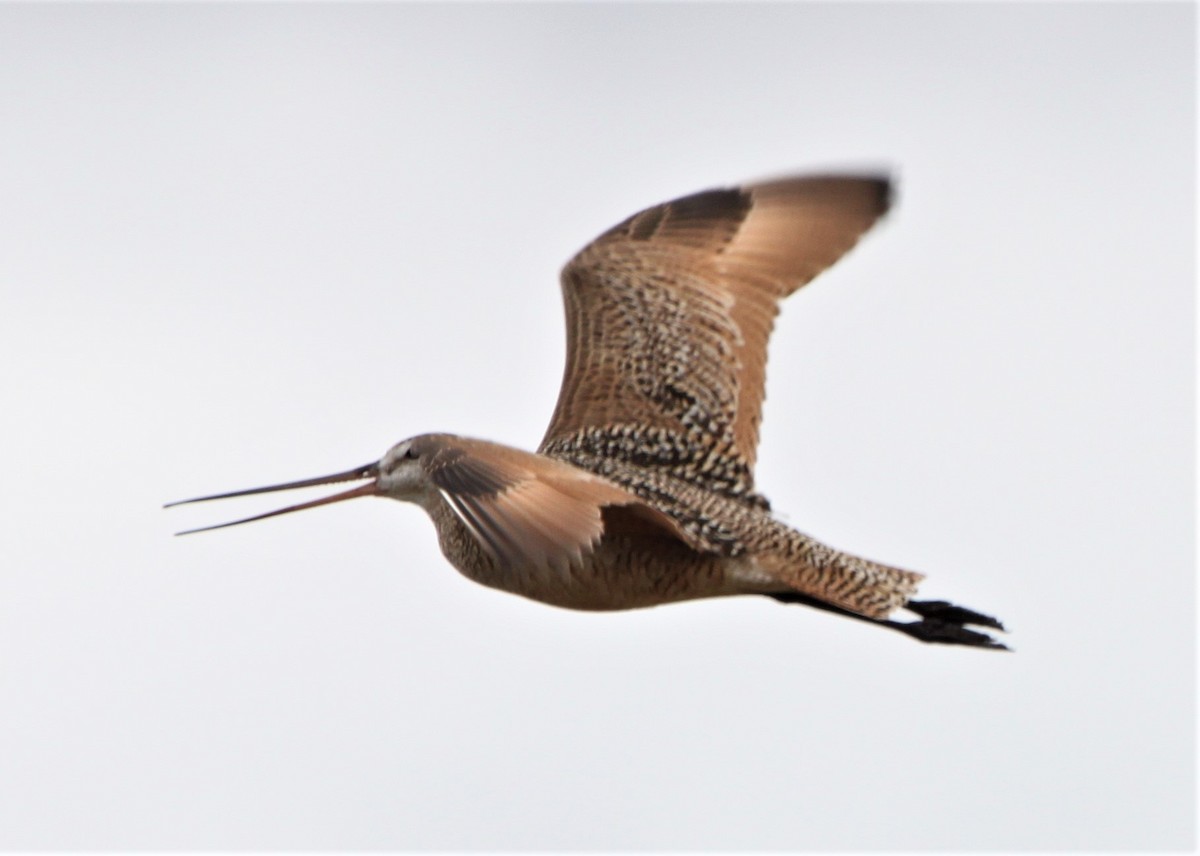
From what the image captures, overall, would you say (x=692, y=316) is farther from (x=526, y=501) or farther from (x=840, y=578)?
(x=526, y=501)

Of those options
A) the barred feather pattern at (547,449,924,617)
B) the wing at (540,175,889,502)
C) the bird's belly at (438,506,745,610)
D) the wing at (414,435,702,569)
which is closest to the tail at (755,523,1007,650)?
the barred feather pattern at (547,449,924,617)

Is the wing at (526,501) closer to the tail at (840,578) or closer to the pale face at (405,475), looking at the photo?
the pale face at (405,475)

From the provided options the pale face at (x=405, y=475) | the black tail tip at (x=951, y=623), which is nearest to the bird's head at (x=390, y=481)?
the pale face at (x=405, y=475)

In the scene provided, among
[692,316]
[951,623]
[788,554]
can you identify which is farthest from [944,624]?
[692,316]

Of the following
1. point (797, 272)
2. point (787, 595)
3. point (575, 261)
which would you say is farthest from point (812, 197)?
point (787, 595)

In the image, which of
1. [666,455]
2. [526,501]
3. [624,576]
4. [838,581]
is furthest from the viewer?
[666,455]
